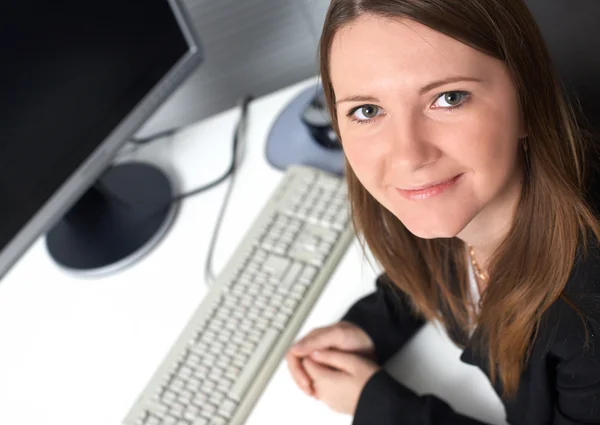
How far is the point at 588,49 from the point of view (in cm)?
77

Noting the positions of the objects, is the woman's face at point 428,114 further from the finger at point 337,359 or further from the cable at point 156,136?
the cable at point 156,136

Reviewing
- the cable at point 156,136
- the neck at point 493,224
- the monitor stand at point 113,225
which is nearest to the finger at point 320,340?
the neck at point 493,224

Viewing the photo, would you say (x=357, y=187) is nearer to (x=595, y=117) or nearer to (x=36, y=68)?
(x=595, y=117)

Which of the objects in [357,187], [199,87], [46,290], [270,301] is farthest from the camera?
[199,87]

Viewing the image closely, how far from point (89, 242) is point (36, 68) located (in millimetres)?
304

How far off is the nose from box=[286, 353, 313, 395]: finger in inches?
14.0

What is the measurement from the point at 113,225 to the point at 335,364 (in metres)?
0.45

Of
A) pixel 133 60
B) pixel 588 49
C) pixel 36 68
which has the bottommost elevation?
pixel 36 68

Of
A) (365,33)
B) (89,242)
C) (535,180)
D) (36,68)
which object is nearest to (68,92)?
(36,68)

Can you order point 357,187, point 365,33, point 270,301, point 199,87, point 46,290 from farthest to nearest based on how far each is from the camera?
point 199,87 < point 46,290 < point 270,301 < point 357,187 < point 365,33

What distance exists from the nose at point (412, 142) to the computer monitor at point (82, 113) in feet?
1.74

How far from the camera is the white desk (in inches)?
32.0

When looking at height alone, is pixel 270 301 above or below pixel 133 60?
below

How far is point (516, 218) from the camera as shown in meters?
0.67
